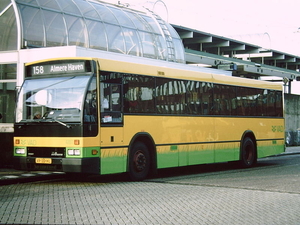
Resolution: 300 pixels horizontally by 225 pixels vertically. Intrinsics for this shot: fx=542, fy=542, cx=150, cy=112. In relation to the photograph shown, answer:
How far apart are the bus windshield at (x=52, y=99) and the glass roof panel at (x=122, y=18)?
32.4 ft

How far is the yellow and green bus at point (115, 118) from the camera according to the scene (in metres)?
12.5

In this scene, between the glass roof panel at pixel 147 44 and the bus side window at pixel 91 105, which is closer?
the bus side window at pixel 91 105

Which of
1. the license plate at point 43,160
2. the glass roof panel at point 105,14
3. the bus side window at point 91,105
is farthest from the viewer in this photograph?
the glass roof panel at point 105,14

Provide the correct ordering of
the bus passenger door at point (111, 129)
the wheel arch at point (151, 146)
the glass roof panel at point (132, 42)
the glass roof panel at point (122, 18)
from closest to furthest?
the bus passenger door at point (111, 129) → the wheel arch at point (151, 146) → the glass roof panel at point (132, 42) → the glass roof panel at point (122, 18)

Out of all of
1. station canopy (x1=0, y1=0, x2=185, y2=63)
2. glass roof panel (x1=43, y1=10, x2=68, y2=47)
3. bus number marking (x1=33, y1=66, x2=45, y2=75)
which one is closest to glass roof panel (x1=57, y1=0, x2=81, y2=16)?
station canopy (x1=0, y1=0, x2=185, y2=63)

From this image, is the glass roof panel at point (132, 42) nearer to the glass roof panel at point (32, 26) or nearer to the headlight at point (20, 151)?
the glass roof panel at point (32, 26)

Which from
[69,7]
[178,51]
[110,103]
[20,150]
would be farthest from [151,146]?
[178,51]

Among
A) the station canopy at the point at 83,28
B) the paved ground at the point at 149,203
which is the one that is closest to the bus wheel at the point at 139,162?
the paved ground at the point at 149,203

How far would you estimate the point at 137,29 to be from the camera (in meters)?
23.5

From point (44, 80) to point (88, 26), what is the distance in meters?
7.88

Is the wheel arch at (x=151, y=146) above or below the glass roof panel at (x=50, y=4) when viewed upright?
below

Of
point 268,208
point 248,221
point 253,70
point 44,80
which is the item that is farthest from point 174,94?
point 253,70

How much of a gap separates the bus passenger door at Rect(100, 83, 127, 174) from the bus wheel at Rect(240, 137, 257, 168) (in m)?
6.61

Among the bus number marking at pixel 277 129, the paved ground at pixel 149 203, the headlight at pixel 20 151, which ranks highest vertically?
the bus number marking at pixel 277 129
